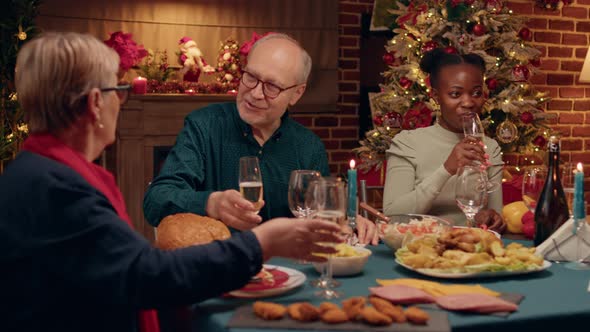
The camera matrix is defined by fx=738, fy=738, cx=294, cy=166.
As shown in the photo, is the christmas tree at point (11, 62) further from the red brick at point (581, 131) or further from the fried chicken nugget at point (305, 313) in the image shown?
the red brick at point (581, 131)

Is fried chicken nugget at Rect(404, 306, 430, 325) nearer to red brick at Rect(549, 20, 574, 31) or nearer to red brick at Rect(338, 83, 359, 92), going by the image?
red brick at Rect(338, 83, 359, 92)

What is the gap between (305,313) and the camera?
1.37 metres

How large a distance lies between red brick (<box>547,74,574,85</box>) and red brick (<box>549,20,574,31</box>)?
0.37 meters

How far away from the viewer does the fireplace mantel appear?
512cm

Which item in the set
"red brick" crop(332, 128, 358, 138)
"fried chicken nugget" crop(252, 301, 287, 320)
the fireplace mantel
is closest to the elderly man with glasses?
"fried chicken nugget" crop(252, 301, 287, 320)

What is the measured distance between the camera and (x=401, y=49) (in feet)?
16.4

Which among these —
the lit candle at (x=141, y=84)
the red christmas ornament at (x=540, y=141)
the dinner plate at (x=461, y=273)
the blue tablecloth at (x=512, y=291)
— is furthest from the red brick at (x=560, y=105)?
the dinner plate at (x=461, y=273)

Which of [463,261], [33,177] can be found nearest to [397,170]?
[463,261]

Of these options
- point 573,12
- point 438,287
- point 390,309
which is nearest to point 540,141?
point 573,12

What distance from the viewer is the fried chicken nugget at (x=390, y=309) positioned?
4.56 feet

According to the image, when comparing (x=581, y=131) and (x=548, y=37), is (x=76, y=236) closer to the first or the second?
(x=548, y=37)

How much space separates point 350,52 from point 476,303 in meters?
4.55

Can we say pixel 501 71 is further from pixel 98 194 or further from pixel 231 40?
pixel 98 194

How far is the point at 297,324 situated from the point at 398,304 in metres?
0.27
